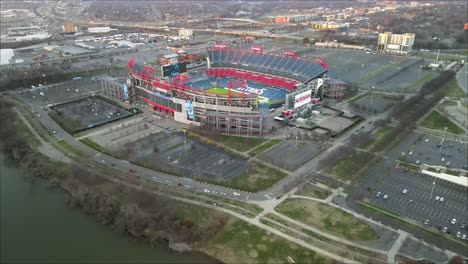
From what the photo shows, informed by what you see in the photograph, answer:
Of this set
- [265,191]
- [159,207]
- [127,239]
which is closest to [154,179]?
[159,207]

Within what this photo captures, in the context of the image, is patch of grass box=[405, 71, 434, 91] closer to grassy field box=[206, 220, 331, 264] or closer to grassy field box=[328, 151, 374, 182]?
grassy field box=[328, 151, 374, 182]

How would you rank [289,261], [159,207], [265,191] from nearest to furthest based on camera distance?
[289,261], [159,207], [265,191]

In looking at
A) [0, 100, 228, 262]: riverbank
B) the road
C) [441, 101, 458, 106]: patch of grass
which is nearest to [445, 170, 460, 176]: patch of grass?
[0, 100, 228, 262]: riverbank

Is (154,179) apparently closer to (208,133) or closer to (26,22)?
(208,133)

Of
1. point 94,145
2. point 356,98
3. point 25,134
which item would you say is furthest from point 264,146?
point 25,134

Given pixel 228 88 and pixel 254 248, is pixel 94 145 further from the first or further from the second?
pixel 254 248
